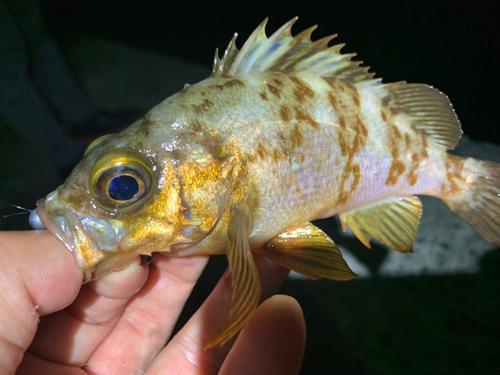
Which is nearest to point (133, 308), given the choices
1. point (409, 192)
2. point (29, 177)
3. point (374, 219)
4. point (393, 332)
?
point (29, 177)

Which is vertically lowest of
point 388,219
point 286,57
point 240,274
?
point 388,219

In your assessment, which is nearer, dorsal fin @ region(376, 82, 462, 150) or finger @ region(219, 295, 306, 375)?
finger @ region(219, 295, 306, 375)

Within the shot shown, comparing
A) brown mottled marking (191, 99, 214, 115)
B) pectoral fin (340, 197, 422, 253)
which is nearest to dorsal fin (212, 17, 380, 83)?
brown mottled marking (191, 99, 214, 115)

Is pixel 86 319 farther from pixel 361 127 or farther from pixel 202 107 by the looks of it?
pixel 361 127

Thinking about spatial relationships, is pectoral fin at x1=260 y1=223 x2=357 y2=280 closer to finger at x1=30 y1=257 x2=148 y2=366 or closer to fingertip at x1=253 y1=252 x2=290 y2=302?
fingertip at x1=253 y1=252 x2=290 y2=302

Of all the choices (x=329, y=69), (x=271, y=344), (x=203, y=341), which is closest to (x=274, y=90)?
(x=329, y=69)

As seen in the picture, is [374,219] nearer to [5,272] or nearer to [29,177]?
[5,272]
